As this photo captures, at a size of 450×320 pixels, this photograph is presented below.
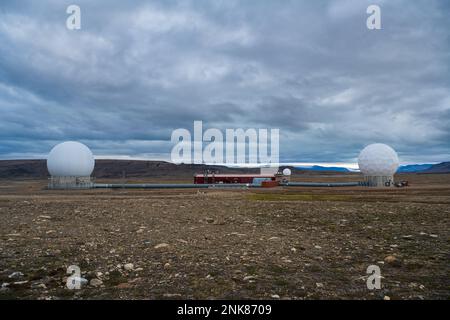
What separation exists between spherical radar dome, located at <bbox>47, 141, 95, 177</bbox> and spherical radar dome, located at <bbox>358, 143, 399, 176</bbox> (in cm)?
4469

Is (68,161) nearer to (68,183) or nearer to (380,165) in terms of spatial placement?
(68,183)

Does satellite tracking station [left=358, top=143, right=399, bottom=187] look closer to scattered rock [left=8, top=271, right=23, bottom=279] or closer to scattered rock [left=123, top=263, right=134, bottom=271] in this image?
scattered rock [left=123, top=263, right=134, bottom=271]

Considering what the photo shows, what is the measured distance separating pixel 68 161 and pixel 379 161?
47853 mm

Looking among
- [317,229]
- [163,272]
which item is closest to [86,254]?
[163,272]

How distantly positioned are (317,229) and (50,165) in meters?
53.3

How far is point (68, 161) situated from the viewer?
5475cm

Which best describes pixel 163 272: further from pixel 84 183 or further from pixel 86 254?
pixel 84 183

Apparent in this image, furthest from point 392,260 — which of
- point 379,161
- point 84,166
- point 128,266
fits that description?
point 84,166

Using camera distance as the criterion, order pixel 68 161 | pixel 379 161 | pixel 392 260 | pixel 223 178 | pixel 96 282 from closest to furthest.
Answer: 1. pixel 96 282
2. pixel 392 260
3. pixel 68 161
4. pixel 379 161
5. pixel 223 178

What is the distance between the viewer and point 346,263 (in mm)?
7934

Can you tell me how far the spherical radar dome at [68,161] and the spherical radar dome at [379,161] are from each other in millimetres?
44687

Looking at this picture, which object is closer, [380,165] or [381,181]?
[380,165]
